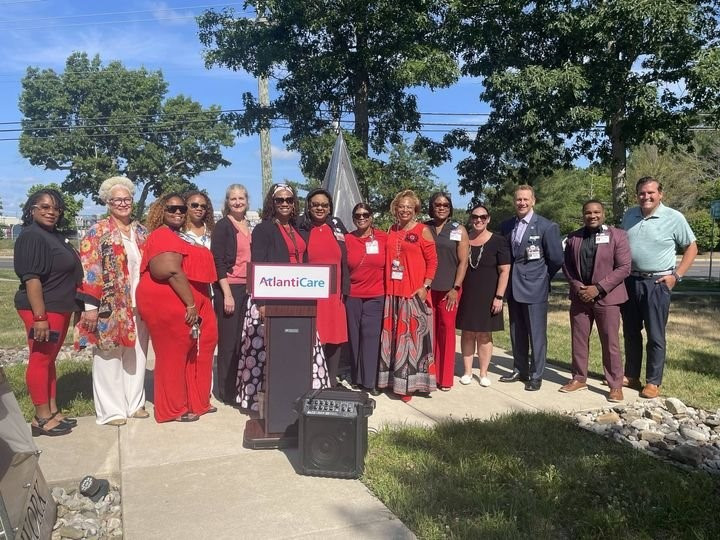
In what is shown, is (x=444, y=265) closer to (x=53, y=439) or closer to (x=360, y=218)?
(x=360, y=218)

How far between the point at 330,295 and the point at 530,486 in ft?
6.19

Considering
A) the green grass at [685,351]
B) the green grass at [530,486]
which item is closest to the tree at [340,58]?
the green grass at [685,351]

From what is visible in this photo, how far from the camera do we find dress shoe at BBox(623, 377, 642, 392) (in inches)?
232

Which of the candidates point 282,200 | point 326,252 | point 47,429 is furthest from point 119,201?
point 47,429

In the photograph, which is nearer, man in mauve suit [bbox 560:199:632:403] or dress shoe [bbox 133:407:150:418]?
dress shoe [bbox 133:407:150:418]

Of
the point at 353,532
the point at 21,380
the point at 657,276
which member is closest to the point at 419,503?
the point at 353,532

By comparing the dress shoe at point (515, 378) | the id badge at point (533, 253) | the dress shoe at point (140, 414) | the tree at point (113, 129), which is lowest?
the dress shoe at point (515, 378)

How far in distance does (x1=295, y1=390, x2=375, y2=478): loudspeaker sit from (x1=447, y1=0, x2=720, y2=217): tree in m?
8.86

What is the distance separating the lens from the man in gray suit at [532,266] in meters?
5.72

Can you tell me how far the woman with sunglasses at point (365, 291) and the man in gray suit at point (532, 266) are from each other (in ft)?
4.49

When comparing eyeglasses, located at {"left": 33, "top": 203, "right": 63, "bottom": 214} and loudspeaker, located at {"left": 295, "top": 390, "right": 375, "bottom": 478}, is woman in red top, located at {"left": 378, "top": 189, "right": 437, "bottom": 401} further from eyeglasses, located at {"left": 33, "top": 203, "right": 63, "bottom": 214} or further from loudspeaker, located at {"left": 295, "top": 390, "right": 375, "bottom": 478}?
eyeglasses, located at {"left": 33, "top": 203, "right": 63, "bottom": 214}

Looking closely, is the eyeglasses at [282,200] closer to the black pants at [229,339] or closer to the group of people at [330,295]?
the group of people at [330,295]

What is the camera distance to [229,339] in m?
5.23

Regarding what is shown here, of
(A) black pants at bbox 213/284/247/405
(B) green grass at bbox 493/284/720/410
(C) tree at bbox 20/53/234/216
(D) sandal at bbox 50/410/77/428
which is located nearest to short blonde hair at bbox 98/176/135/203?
(A) black pants at bbox 213/284/247/405
